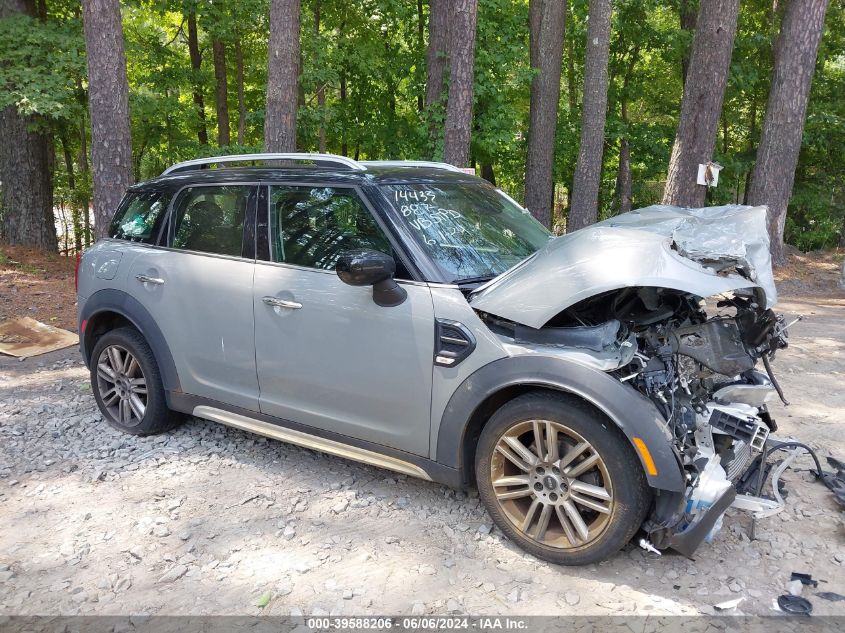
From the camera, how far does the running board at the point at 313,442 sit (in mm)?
3553

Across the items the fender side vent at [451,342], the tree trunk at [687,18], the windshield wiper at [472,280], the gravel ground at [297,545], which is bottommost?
the gravel ground at [297,545]

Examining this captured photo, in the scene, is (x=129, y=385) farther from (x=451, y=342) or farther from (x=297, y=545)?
(x=451, y=342)

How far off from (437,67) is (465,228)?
886 centimetres

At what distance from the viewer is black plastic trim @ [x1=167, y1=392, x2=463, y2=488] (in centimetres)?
342

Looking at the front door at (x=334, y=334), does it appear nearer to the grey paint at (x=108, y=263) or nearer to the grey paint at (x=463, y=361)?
the grey paint at (x=463, y=361)

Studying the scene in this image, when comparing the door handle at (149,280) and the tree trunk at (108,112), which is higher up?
the tree trunk at (108,112)

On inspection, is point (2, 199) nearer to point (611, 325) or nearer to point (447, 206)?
point (447, 206)

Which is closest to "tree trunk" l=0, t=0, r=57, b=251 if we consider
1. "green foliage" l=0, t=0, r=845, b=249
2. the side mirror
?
"green foliage" l=0, t=0, r=845, b=249

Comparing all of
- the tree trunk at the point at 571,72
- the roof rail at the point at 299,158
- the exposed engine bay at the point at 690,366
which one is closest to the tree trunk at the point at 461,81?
the roof rail at the point at 299,158

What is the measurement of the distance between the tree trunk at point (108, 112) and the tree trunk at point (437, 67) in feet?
16.6

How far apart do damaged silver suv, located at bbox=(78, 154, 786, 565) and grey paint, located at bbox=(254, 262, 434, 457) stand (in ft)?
0.04

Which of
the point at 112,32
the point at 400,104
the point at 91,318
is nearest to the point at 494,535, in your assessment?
the point at 91,318

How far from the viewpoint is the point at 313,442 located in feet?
12.7

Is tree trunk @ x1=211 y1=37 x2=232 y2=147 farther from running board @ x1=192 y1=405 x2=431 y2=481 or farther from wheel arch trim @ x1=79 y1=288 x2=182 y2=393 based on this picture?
running board @ x1=192 y1=405 x2=431 y2=481
